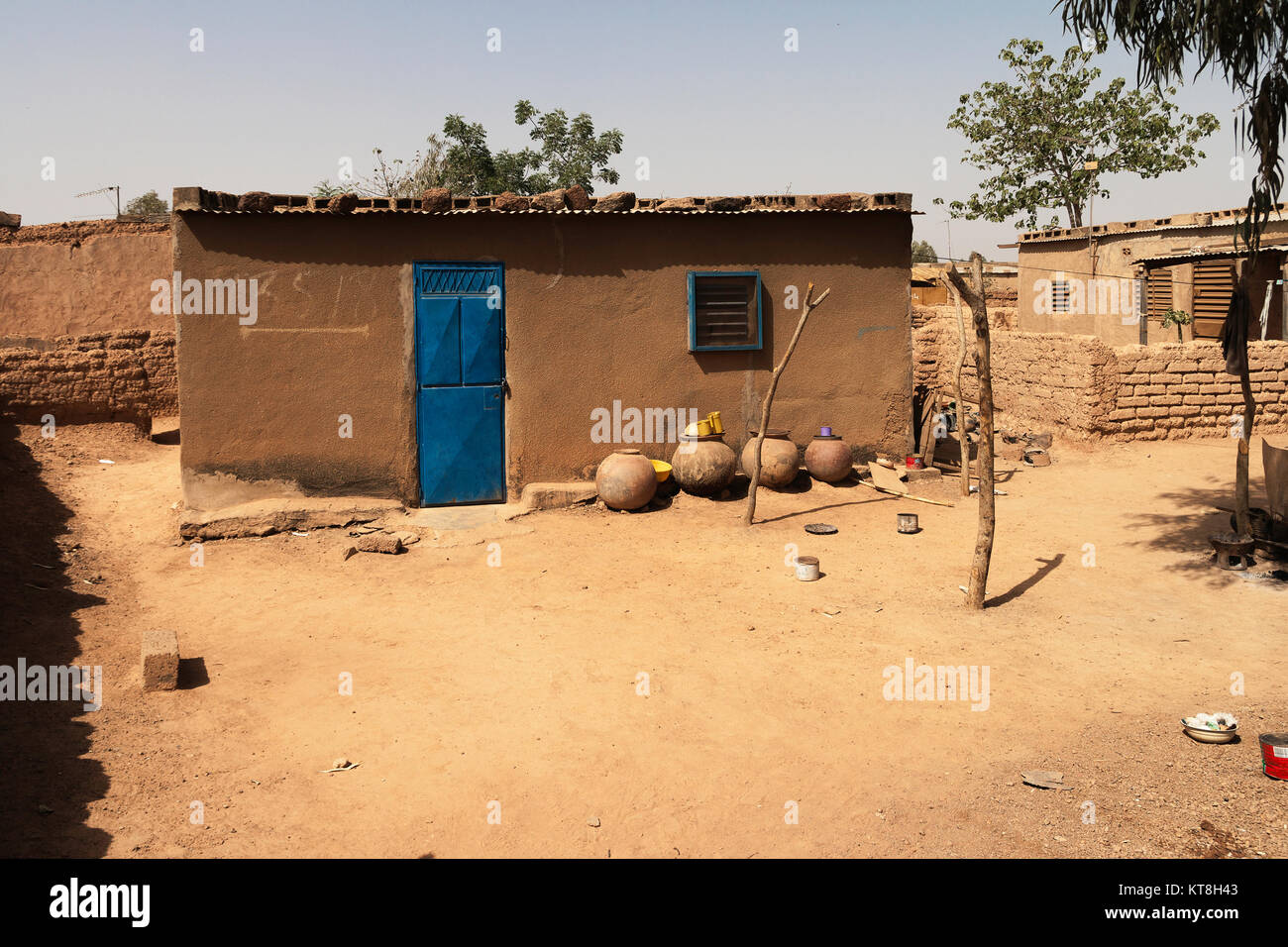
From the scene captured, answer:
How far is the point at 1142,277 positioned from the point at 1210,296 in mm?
2723

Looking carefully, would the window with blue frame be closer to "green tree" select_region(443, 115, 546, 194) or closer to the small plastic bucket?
the small plastic bucket

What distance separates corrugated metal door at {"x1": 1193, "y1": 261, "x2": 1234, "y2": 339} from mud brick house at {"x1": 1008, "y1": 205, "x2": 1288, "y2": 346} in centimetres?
2

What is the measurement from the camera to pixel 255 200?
9.45m

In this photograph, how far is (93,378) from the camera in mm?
13422

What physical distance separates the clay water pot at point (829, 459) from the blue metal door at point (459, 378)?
3.34 metres

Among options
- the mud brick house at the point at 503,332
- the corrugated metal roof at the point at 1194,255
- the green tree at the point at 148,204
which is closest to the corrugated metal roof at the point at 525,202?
the mud brick house at the point at 503,332

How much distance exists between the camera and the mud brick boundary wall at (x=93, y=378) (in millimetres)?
13102

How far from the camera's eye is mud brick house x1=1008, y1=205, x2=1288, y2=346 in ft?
55.0

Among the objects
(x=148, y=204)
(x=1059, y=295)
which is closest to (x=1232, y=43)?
(x=1059, y=295)

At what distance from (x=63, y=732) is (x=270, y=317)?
521 centimetres

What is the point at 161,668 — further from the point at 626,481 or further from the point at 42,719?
the point at 626,481

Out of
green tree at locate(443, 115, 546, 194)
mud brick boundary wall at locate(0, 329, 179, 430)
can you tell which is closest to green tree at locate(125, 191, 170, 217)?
green tree at locate(443, 115, 546, 194)

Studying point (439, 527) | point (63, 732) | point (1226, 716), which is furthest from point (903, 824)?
point (439, 527)

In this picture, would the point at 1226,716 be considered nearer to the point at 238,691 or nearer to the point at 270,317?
the point at 238,691
